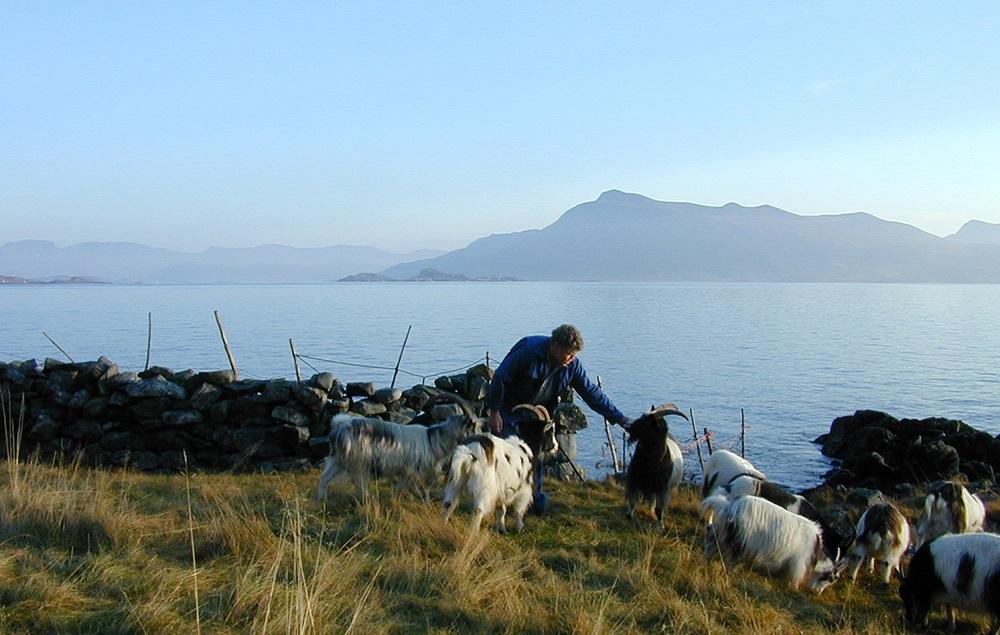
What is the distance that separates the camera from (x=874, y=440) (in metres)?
19.7

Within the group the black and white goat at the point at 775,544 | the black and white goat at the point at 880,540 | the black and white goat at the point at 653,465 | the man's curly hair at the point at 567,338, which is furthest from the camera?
the black and white goat at the point at 653,465

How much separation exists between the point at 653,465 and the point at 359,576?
368 cm

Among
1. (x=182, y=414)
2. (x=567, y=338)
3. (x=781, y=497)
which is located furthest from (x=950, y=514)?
(x=182, y=414)

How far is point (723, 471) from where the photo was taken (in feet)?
28.6

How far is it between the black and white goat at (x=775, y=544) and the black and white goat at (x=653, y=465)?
1328mm

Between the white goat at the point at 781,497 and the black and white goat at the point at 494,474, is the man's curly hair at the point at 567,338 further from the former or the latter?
the white goat at the point at 781,497

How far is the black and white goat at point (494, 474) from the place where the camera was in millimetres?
7238

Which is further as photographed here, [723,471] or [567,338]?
[723,471]

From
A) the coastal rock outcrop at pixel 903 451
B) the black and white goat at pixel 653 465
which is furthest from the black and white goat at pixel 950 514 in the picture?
the coastal rock outcrop at pixel 903 451

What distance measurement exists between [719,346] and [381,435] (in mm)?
39235

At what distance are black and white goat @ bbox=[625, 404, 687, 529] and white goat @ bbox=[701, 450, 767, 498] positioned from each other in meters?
0.50

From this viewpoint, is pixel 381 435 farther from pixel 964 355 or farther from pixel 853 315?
pixel 853 315

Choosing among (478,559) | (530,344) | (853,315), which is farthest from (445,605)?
(853,315)

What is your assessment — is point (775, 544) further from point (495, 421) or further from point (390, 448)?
point (390, 448)
